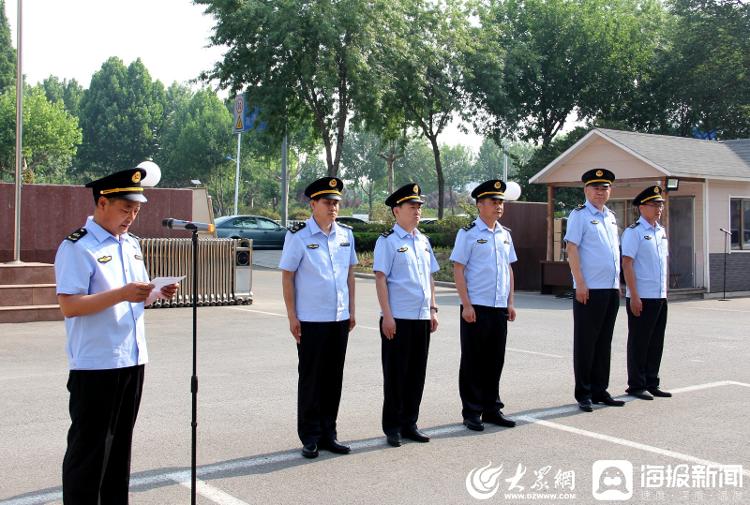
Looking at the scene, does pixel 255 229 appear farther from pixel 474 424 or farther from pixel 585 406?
pixel 474 424

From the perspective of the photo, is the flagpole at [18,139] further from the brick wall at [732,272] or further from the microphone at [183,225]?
the brick wall at [732,272]

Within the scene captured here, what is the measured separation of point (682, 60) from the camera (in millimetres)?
40250

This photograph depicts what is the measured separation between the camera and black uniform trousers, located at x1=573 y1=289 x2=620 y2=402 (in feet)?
25.1

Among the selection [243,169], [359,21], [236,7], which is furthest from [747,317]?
[243,169]

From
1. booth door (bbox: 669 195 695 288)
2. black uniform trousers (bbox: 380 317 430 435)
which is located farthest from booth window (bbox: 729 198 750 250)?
black uniform trousers (bbox: 380 317 430 435)

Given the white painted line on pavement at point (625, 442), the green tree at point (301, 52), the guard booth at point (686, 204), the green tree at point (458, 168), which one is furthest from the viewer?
the green tree at point (458, 168)

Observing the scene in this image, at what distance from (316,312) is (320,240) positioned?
532 millimetres

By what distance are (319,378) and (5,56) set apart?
92.6m

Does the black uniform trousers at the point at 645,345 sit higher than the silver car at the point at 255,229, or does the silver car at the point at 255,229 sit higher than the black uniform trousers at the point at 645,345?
the silver car at the point at 255,229

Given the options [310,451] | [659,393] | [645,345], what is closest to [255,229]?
[645,345]

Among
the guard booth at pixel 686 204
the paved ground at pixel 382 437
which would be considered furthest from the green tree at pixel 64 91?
the paved ground at pixel 382 437

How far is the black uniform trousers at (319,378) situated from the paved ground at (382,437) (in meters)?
0.23

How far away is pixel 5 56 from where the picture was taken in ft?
287

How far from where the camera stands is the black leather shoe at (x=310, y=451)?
5863 mm
